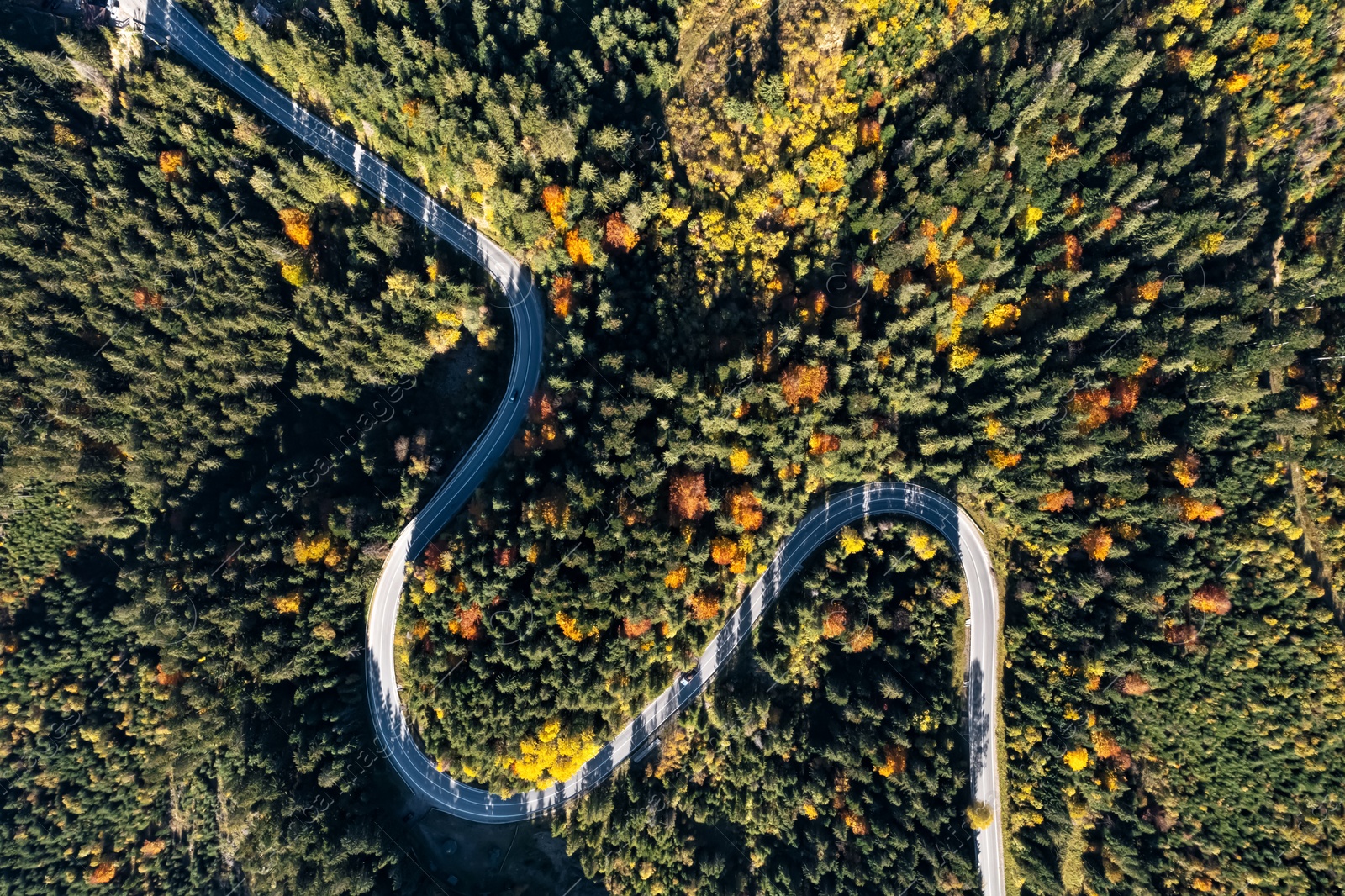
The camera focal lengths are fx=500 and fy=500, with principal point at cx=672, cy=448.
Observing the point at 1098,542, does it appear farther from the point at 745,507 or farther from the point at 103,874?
the point at 103,874

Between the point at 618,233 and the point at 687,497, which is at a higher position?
the point at 618,233

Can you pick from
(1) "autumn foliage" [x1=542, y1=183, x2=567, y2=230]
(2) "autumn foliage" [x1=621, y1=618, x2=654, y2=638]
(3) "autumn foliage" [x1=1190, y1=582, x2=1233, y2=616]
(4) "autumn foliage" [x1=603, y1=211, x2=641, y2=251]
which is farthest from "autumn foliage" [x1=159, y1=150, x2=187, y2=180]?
(3) "autumn foliage" [x1=1190, y1=582, x2=1233, y2=616]

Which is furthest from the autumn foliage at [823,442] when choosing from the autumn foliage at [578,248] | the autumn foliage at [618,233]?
the autumn foliage at [578,248]

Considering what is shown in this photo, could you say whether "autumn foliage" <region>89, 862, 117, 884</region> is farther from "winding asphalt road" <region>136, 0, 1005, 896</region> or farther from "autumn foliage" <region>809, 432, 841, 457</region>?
"autumn foliage" <region>809, 432, 841, 457</region>

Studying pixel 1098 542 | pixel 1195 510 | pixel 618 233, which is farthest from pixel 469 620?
pixel 1195 510

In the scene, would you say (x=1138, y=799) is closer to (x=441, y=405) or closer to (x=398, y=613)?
(x=398, y=613)

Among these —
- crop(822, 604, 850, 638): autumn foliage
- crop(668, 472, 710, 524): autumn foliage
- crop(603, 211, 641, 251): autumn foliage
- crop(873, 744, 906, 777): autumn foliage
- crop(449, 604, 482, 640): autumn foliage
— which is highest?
crop(603, 211, 641, 251): autumn foliage
